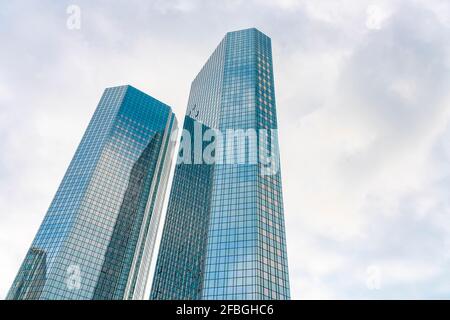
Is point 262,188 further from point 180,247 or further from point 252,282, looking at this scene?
point 180,247

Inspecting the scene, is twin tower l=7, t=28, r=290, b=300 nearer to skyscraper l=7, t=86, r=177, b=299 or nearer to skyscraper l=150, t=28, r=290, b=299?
skyscraper l=150, t=28, r=290, b=299

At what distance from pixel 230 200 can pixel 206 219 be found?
33.0 metres

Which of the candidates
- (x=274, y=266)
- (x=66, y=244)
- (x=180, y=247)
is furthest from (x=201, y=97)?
(x=274, y=266)

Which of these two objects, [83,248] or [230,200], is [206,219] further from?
[83,248]

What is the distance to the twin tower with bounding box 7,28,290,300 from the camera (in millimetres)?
102688

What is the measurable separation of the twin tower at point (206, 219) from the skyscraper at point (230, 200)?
0.36 m

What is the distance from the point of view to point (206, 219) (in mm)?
144500

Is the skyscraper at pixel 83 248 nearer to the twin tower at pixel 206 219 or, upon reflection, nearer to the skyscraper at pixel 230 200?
the twin tower at pixel 206 219

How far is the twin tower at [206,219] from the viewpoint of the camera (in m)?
103

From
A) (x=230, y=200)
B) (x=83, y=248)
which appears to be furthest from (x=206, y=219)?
(x=83, y=248)
